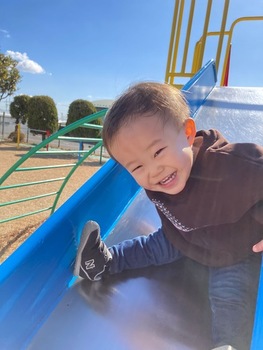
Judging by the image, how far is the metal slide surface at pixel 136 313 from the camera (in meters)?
0.84

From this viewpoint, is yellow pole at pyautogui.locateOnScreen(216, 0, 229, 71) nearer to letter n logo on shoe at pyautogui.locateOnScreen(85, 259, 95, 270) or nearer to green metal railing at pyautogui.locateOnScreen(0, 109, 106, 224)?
green metal railing at pyautogui.locateOnScreen(0, 109, 106, 224)

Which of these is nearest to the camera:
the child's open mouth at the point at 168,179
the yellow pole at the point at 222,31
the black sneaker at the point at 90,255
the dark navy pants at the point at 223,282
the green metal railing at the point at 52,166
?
the dark navy pants at the point at 223,282

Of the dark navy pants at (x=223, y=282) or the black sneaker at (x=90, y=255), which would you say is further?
the black sneaker at (x=90, y=255)

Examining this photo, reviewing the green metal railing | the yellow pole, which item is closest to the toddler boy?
the green metal railing

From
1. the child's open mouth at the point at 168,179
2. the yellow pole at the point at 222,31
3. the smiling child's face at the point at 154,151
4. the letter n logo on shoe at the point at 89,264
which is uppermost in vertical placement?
the yellow pole at the point at 222,31

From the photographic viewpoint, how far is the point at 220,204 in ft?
2.99

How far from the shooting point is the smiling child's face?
0.86m

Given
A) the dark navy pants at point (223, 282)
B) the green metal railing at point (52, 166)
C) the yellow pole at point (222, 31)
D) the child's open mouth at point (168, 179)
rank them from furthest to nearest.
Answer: the yellow pole at point (222, 31) < the green metal railing at point (52, 166) < the child's open mouth at point (168, 179) < the dark navy pants at point (223, 282)

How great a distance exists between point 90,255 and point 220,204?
1.28 feet

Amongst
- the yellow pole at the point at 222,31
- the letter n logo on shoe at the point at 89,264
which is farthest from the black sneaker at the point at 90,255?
the yellow pole at the point at 222,31

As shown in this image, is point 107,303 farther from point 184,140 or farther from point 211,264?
point 184,140

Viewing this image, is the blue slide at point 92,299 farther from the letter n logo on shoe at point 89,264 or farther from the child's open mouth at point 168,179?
the child's open mouth at point 168,179

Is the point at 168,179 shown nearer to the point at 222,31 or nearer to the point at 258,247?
the point at 258,247

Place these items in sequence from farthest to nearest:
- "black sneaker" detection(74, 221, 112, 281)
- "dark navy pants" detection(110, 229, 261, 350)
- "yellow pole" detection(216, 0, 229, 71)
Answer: "yellow pole" detection(216, 0, 229, 71), "black sneaker" detection(74, 221, 112, 281), "dark navy pants" detection(110, 229, 261, 350)
